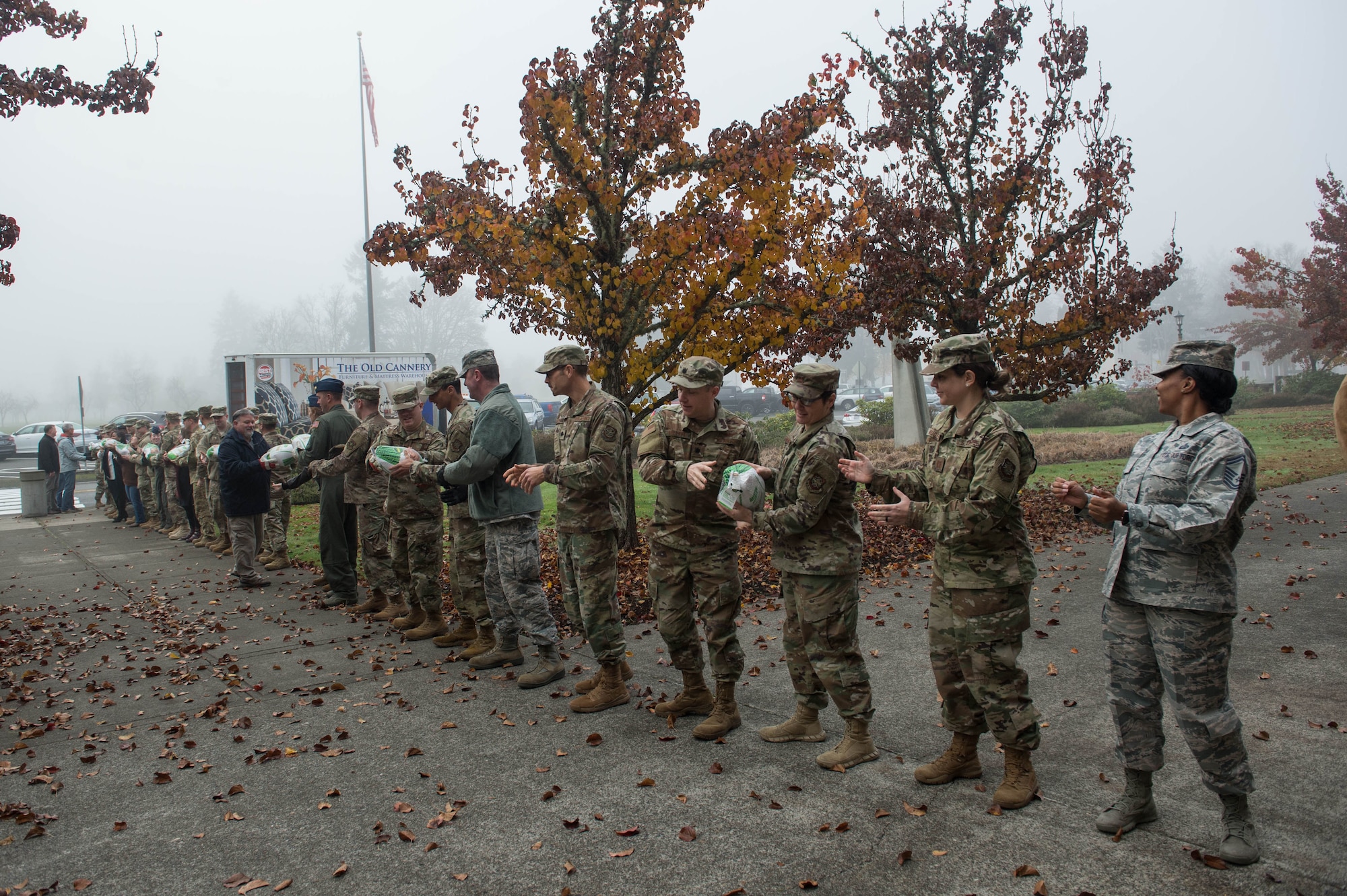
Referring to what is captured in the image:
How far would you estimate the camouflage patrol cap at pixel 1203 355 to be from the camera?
3.59 m

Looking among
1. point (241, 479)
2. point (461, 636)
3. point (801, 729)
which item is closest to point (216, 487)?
point (241, 479)

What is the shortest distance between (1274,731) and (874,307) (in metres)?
7.93

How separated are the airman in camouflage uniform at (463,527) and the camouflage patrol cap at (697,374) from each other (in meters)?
2.40

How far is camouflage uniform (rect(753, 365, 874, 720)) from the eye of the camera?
14.9 feet

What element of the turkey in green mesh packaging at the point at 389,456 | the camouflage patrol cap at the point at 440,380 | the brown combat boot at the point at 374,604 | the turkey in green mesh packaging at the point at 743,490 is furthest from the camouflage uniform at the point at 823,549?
the brown combat boot at the point at 374,604

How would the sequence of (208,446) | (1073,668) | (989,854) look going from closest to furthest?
(989,854)
(1073,668)
(208,446)

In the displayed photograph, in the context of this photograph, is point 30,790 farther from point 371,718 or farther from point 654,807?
point 654,807

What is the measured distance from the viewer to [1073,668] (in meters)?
6.07

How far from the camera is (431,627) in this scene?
25.3ft

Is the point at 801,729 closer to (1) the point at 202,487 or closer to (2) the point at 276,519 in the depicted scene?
(2) the point at 276,519

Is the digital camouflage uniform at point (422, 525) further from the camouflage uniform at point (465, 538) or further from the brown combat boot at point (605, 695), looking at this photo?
the brown combat boot at point (605, 695)

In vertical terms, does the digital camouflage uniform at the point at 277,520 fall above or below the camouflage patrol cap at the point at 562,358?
below

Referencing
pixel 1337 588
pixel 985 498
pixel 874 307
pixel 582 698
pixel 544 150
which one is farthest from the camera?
pixel 874 307

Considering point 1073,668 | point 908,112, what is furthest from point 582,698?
point 908,112
